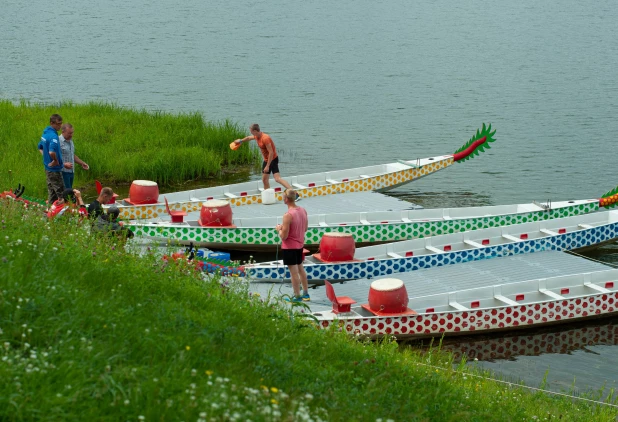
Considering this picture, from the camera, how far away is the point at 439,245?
1683 cm

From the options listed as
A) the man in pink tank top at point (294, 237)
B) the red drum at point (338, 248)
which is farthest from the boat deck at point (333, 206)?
the man in pink tank top at point (294, 237)

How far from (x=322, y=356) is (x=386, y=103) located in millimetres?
30283

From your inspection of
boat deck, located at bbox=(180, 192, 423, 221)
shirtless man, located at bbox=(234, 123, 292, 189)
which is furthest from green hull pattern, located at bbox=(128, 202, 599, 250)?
shirtless man, located at bbox=(234, 123, 292, 189)

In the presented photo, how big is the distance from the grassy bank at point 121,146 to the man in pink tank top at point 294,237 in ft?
30.0

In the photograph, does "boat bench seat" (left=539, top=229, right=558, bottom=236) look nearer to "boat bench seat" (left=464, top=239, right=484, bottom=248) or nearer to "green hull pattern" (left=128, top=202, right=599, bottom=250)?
"green hull pattern" (left=128, top=202, right=599, bottom=250)

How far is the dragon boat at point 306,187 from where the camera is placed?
733 inches

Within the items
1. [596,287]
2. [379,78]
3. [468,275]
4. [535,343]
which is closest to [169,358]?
[535,343]

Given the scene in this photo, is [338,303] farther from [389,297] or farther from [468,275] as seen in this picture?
[468,275]

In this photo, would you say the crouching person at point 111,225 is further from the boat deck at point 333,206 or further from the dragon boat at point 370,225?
the boat deck at point 333,206

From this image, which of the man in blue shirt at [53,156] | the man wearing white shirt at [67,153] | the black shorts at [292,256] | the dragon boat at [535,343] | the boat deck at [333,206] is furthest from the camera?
the boat deck at [333,206]

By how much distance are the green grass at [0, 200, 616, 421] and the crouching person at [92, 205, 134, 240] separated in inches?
53.6

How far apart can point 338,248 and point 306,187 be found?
5.79 m

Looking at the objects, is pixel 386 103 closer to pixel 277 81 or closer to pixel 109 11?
pixel 277 81

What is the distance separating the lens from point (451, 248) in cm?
1680
